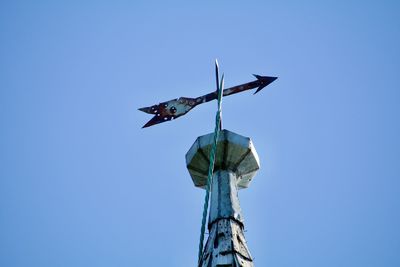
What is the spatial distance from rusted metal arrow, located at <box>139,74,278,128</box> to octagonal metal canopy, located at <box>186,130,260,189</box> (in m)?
1.42

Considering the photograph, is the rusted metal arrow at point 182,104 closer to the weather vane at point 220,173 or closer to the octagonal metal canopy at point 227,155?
the weather vane at point 220,173

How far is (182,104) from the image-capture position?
718 centimetres

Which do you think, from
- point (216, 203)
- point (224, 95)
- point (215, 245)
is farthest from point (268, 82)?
point (215, 245)

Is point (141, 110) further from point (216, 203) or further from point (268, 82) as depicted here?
point (216, 203)

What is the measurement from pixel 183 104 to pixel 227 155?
1.93 metres

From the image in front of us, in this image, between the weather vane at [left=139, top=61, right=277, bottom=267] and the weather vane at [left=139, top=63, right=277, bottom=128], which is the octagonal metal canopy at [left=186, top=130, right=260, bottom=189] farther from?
the weather vane at [left=139, top=63, right=277, bottom=128]

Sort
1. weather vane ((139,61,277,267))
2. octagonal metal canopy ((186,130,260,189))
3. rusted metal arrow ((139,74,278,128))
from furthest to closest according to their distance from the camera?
rusted metal arrow ((139,74,278,128)) → octagonal metal canopy ((186,130,260,189)) → weather vane ((139,61,277,267))

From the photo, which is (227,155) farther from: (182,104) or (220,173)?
(182,104)

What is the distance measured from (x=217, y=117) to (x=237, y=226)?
1.46 meters

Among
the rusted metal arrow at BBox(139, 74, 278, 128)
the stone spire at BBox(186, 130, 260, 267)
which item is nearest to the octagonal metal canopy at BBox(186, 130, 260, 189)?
the stone spire at BBox(186, 130, 260, 267)

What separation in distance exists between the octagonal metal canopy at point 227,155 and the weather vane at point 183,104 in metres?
1.42

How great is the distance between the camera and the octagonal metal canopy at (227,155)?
18.3 feet

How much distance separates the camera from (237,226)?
14.9 ft

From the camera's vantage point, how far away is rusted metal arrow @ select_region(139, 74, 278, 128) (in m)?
7.09
